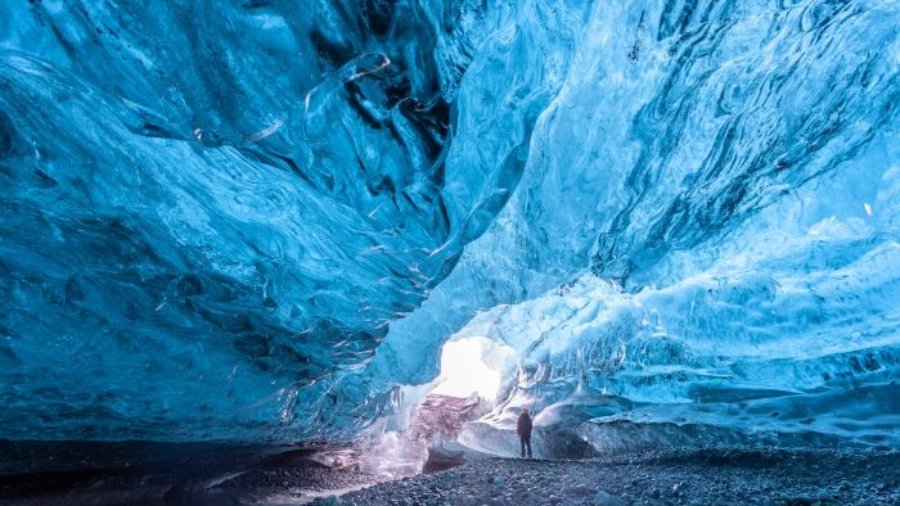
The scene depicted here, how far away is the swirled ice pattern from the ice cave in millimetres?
31

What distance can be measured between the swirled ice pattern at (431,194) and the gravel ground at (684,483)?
71 centimetres

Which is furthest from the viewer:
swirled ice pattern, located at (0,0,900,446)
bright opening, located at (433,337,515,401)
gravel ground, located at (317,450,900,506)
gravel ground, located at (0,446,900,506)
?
bright opening, located at (433,337,515,401)

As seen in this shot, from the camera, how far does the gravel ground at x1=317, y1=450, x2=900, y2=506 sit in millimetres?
6020

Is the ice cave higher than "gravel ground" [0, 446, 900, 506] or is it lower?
higher

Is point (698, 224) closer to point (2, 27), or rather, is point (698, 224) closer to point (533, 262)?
point (533, 262)

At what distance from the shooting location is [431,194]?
17.4ft

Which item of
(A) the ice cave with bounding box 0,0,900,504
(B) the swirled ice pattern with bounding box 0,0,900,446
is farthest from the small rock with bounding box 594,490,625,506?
(B) the swirled ice pattern with bounding box 0,0,900,446

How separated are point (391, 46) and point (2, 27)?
2696mm

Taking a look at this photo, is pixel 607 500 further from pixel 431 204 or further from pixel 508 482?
pixel 431 204

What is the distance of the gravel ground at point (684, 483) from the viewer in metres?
6.02

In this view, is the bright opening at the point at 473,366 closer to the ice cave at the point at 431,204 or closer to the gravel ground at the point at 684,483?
the gravel ground at the point at 684,483

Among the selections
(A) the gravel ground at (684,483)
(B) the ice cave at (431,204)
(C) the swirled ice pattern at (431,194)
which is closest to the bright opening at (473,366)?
(A) the gravel ground at (684,483)

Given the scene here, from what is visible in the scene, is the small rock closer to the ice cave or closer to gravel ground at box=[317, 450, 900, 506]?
gravel ground at box=[317, 450, 900, 506]

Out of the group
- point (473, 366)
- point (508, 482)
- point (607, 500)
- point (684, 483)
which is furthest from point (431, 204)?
point (473, 366)
